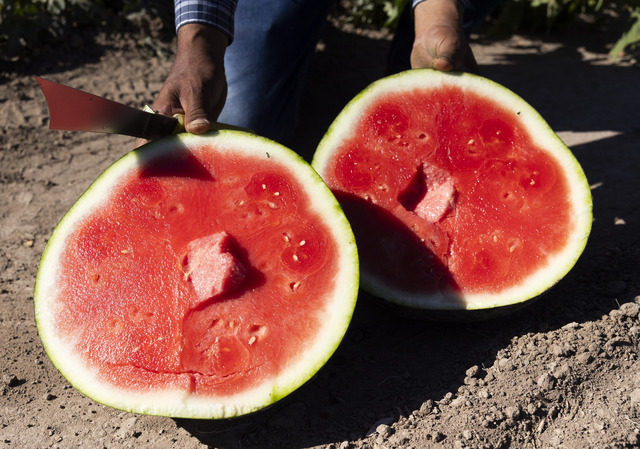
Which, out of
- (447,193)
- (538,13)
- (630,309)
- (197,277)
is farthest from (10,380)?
(538,13)

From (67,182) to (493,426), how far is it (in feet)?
8.37

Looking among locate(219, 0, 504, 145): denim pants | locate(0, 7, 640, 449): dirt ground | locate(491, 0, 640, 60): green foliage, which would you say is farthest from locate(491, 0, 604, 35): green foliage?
locate(0, 7, 640, 449): dirt ground

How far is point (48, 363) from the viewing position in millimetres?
2291

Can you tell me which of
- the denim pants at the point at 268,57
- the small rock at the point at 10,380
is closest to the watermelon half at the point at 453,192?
the denim pants at the point at 268,57

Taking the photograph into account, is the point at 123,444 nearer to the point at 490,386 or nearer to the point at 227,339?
the point at 227,339

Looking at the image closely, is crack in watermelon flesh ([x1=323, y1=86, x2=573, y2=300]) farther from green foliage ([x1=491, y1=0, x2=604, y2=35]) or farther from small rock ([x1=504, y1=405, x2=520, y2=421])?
green foliage ([x1=491, y1=0, x2=604, y2=35])

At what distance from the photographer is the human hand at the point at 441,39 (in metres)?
2.56

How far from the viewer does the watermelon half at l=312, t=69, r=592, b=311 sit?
2.13m

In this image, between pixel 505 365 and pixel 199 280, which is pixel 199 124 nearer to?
pixel 199 280

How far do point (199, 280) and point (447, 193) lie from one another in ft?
3.13

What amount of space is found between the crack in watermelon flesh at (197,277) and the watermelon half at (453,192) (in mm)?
319

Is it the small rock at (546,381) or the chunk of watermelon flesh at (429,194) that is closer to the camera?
the small rock at (546,381)

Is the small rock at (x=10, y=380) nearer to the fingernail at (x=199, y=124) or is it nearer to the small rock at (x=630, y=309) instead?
the fingernail at (x=199, y=124)

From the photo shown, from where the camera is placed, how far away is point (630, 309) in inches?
88.4
